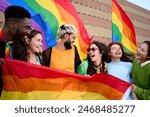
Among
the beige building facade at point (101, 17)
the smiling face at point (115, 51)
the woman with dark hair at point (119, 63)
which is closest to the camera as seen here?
the woman with dark hair at point (119, 63)

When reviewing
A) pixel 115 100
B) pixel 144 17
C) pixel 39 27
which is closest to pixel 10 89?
pixel 115 100

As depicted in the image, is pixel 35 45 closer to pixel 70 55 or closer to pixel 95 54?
pixel 70 55

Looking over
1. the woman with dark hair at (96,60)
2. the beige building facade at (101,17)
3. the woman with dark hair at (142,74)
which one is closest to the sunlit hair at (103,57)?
the woman with dark hair at (96,60)

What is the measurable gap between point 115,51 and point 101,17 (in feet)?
23.2

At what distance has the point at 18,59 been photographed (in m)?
3.87

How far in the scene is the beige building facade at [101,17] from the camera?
9969 mm

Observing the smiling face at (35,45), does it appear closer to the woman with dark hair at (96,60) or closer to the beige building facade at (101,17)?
the woman with dark hair at (96,60)

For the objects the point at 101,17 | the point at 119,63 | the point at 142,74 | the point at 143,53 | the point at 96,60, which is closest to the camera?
the point at 142,74

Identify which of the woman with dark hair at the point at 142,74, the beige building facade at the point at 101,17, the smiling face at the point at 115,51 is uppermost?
the beige building facade at the point at 101,17

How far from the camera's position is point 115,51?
4.20 meters

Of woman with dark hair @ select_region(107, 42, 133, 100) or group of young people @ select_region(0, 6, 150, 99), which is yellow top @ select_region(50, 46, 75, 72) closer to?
group of young people @ select_region(0, 6, 150, 99)

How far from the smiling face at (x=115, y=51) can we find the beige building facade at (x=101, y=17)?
5289 millimetres

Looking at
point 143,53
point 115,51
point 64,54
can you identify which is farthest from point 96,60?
point 143,53

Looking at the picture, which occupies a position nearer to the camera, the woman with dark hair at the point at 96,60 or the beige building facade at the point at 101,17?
the woman with dark hair at the point at 96,60
